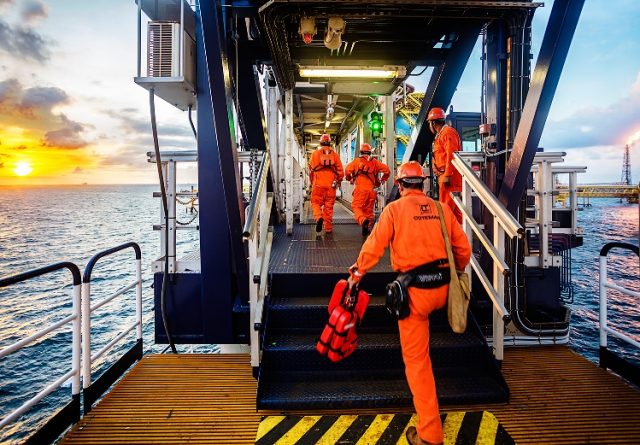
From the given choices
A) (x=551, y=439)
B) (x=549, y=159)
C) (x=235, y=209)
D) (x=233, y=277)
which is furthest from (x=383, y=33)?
(x=551, y=439)

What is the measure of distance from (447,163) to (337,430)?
11.6ft

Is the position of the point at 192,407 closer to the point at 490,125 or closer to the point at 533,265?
the point at 533,265

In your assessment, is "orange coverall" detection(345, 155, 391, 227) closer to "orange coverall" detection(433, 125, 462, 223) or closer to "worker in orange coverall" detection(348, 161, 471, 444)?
"orange coverall" detection(433, 125, 462, 223)

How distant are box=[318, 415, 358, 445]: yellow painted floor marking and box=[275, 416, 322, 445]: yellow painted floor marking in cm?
16

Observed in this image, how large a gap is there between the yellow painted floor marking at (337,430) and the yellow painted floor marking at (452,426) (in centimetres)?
71

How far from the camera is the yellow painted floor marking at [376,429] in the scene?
2641 mm

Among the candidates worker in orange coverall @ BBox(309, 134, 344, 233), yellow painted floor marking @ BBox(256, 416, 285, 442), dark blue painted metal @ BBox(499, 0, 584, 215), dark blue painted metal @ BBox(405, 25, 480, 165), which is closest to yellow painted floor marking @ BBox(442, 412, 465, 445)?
yellow painted floor marking @ BBox(256, 416, 285, 442)

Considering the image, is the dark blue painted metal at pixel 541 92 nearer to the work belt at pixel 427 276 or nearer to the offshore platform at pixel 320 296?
the offshore platform at pixel 320 296

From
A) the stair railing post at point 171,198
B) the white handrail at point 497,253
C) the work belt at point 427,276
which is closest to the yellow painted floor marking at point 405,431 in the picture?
the work belt at point 427,276

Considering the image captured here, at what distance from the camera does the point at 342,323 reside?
2.80 m

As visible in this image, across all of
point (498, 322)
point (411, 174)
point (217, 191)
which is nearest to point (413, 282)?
point (411, 174)

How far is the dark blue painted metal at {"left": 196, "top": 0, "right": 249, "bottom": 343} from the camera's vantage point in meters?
3.88

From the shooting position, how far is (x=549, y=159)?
418cm

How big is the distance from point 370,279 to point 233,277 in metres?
1.64
